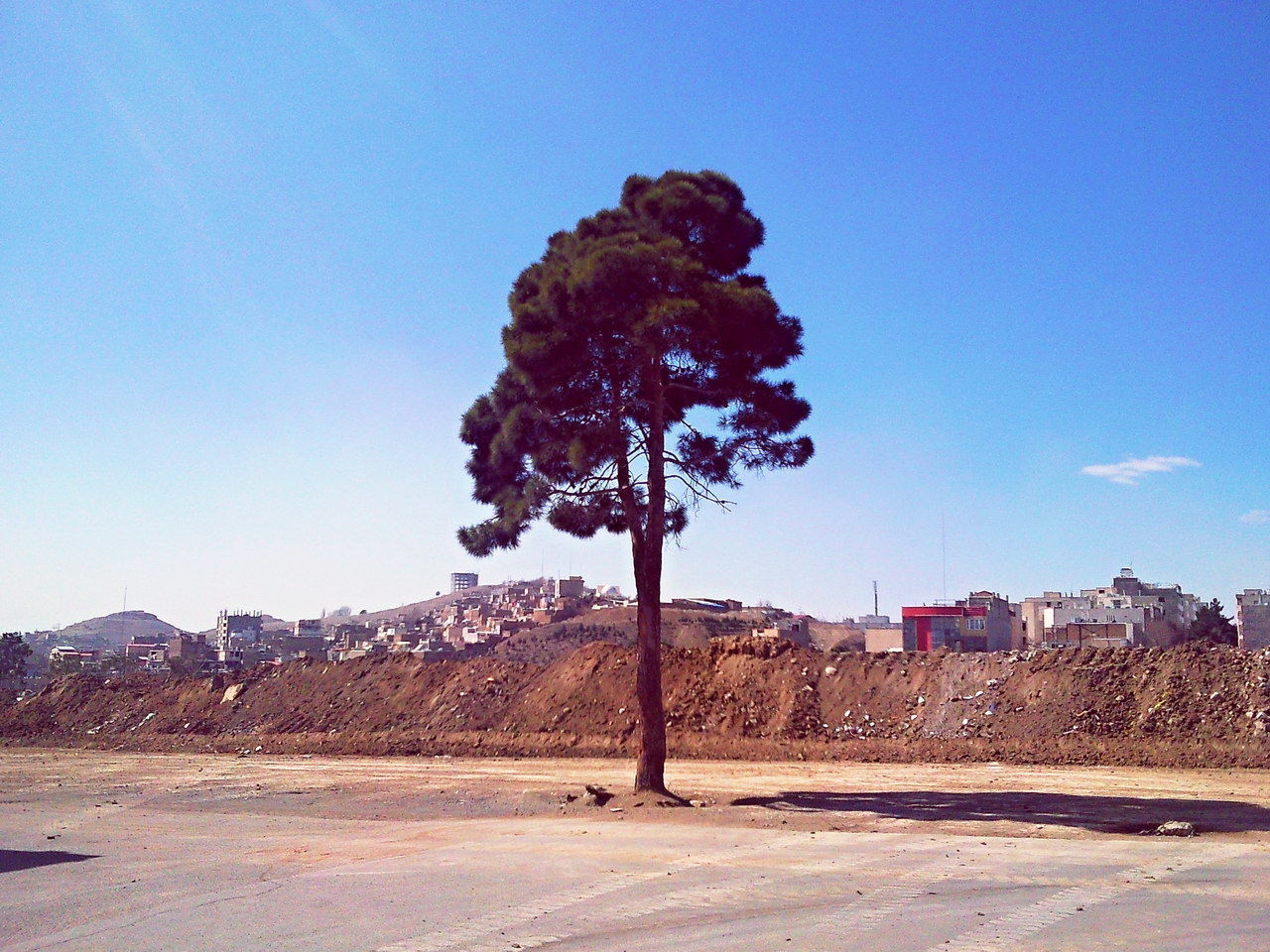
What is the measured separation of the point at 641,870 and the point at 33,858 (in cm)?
808

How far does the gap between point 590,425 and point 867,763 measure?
14.9 m

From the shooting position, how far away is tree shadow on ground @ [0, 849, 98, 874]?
1258cm

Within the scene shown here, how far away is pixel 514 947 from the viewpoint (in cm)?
821

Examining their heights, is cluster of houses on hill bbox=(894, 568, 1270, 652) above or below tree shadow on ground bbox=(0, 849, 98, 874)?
above

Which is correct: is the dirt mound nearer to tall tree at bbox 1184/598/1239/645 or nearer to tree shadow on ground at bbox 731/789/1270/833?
tall tree at bbox 1184/598/1239/645

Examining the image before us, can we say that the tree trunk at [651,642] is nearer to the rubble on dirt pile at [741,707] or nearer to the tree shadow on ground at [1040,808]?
the tree shadow on ground at [1040,808]

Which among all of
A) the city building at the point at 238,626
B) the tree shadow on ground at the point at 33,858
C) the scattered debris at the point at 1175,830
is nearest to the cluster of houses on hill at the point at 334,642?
the city building at the point at 238,626

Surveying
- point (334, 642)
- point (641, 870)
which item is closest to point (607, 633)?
point (334, 642)

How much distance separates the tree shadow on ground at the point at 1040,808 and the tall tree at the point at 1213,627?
44056 mm

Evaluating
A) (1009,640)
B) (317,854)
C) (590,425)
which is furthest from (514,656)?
(317,854)

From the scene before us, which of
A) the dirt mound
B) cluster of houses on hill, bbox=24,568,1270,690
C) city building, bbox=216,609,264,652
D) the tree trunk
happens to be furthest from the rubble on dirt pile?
city building, bbox=216,609,264,652

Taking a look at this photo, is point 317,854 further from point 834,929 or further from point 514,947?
point 834,929

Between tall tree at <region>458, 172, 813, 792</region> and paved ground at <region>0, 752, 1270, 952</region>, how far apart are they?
4.85 metres

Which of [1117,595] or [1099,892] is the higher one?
[1117,595]
